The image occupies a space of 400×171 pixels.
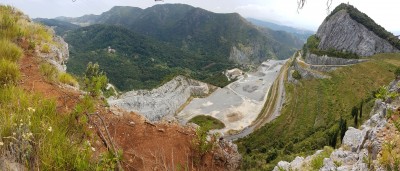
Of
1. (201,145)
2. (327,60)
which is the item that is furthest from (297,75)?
(201,145)

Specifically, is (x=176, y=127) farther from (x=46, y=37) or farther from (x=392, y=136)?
(x=46, y=37)

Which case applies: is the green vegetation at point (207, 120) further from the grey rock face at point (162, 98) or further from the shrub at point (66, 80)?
the shrub at point (66, 80)

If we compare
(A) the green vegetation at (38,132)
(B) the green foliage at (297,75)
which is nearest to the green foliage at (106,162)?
(A) the green vegetation at (38,132)

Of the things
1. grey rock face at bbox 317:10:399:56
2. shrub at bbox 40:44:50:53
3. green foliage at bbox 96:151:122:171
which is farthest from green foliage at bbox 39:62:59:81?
grey rock face at bbox 317:10:399:56

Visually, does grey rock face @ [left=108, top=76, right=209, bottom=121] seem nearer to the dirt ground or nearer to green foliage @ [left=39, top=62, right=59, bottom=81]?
green foliage @ [left=39, top=62, right=59, bottom=81]

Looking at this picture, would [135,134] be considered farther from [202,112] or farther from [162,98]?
[162,98]

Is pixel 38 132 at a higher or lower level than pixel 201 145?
higher
